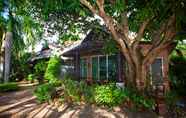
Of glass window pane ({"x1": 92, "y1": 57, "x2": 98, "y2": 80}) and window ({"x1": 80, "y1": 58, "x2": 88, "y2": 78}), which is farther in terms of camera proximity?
window ({"x1": 80, "y1": 58, "x2": 88, "y2": 78})

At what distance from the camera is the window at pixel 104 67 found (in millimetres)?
22922

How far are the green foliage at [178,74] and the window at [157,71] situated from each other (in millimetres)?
1146

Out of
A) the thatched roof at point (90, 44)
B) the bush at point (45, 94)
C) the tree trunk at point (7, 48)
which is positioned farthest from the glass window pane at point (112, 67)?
the tree trunk at point (7, 48)

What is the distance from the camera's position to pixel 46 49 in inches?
1533

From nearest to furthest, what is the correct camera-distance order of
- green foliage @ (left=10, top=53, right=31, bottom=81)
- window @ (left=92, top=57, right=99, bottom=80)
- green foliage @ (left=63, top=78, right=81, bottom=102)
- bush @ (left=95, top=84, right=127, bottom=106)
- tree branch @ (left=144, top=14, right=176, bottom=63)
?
bush @ (left=95, top=84, right=127, bottom=106)
tree branch @ (left=144, top=14, right=176, bottom=63)
green foliage @ (left=63, top=78, right=81, bottom=102)
window @ (left=92, top=57, right=99, bottom=80)
green foliage @ (left=10, top=53, right=31, bottom=81)

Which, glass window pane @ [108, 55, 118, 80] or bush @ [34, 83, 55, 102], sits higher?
glass window pane @ [108, 55, 118, 80]

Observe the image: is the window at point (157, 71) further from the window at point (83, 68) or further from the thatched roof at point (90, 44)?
the window at point (83, 68)

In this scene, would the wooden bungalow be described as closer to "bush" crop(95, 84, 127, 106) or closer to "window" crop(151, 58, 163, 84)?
"window" crop(151, 58, 163, 84)

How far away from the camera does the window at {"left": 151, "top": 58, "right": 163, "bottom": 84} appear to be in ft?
66.9

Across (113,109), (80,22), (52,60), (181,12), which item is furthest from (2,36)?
(181,12)

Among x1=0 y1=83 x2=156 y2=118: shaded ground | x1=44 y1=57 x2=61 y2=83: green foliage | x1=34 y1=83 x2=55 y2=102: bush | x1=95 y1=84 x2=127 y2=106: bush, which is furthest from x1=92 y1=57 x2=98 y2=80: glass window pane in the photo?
x1=0 y1=83 x2=156 y2=118: shaded ground

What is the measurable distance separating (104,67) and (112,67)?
959 millimetres

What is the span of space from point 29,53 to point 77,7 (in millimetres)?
27228

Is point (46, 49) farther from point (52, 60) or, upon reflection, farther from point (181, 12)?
point (181, 12)
